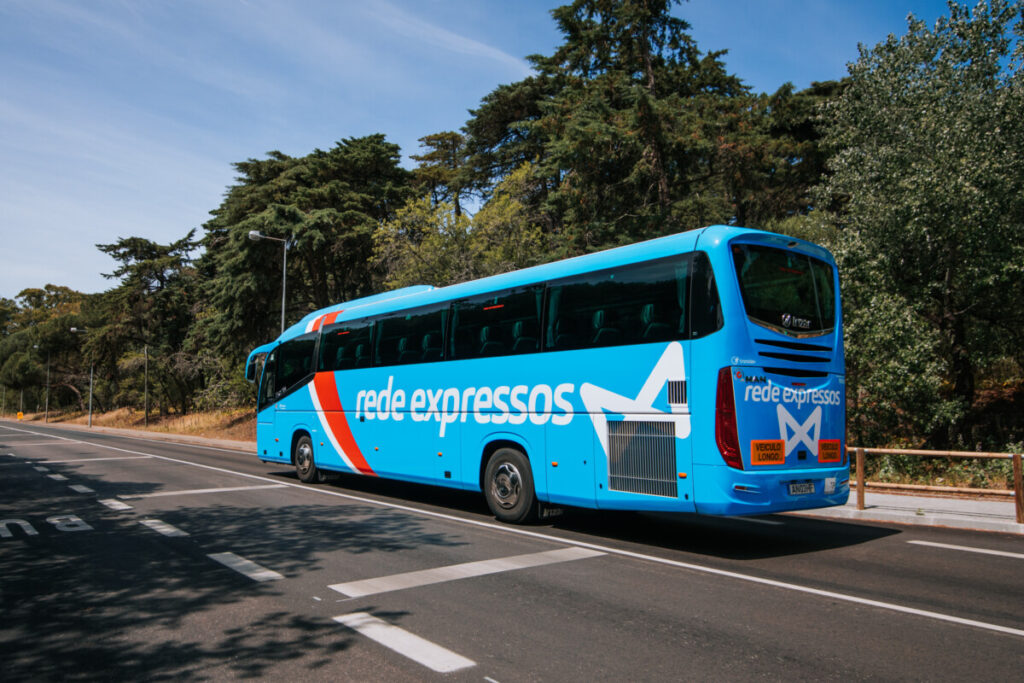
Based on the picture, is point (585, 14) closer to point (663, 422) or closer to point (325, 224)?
point (325, 224)

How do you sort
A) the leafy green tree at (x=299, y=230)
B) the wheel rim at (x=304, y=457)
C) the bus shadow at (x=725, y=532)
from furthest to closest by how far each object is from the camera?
1. the leafy green tree at (x=299, y=230)
2. the wheel rim at (x=304, y=457)
3. the bus shadow at (x=725, y=532)

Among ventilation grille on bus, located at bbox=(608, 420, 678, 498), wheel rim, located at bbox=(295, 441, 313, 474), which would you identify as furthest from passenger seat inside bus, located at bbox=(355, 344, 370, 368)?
ventilation grille on bus, located at bbox=(608, 420, 678, 498)

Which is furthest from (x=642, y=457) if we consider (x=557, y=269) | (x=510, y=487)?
(x=557, y=269)

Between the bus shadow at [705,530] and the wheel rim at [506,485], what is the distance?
0.43m

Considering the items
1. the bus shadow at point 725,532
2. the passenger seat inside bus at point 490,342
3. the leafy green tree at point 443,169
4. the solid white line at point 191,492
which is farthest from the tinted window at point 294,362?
the leafy green tree at point 443,169

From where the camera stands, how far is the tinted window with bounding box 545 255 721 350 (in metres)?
7.99

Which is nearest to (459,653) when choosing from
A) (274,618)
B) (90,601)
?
(274,618)

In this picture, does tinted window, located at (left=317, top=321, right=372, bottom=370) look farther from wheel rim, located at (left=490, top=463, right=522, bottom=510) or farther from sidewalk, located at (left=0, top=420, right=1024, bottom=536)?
sidewalk, located at (left=0, top=420, right=1024, bottom=536)

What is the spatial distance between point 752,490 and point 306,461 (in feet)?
33.5

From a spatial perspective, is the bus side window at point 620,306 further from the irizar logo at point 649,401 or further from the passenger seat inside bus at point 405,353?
the passenger seat inside bus at point 405,353

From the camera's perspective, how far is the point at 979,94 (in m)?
16.4

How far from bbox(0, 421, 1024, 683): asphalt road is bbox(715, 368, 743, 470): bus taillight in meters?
1.16

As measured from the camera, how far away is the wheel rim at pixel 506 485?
988cm

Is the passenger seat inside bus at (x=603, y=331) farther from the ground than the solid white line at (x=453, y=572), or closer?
farther from the ground
